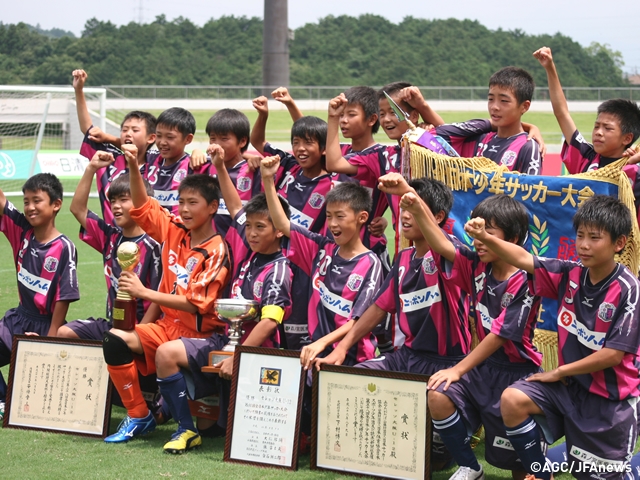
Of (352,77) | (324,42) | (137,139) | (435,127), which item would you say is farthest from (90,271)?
(324,42)

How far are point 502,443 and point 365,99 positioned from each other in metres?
2.42

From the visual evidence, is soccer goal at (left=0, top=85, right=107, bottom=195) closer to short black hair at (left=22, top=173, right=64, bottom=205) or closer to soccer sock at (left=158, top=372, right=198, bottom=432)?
short black hair at (left=22, top=173, right=64, bottom=205)

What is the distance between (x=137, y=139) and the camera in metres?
6.12

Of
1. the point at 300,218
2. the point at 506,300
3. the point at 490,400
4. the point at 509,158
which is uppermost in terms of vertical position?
the point at 509,158

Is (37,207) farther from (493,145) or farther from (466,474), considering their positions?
(466,474)

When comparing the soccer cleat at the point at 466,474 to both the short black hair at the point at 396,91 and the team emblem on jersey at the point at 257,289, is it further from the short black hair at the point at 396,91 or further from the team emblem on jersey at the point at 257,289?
the short black hair at the point at 396,91

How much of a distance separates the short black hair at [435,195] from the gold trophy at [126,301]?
5.09 ft

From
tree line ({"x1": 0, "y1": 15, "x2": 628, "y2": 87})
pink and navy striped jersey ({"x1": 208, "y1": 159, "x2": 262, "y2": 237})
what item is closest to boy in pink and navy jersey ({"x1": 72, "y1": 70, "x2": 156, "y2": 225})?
pink and navy striped jersey ({"x1": 208, "y1": 159, "x2": 262, "y2": 237})

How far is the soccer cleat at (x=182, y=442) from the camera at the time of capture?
4.35 m

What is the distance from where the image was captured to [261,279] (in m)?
4.71

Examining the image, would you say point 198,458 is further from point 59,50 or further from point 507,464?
point 59,50

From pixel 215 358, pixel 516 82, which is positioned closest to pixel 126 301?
pixel 215 358

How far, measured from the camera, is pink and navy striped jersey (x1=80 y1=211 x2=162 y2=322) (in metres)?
5.18

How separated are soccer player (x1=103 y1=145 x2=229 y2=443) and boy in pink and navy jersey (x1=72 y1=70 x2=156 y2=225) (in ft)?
3.77
